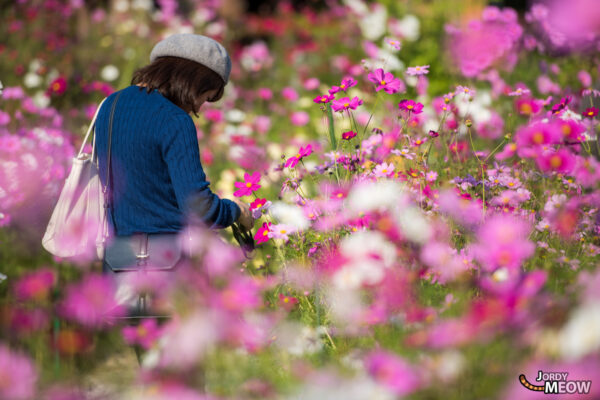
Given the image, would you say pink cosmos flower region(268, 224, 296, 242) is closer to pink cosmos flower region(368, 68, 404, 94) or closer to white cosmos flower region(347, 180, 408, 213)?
white cosmos flower region(347, 180, 408, 213)

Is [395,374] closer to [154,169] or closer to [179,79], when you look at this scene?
[154,169]

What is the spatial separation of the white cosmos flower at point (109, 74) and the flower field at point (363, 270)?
483mm

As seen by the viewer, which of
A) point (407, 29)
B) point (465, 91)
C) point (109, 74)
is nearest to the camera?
point (465, 91)

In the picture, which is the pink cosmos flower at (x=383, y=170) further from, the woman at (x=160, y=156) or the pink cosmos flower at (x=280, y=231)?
the woman at (x=160, y=156)

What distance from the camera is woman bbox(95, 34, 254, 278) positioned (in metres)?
1.77

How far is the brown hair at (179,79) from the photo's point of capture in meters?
1.88

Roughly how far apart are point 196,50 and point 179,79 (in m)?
0.12

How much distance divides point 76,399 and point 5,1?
5810mm

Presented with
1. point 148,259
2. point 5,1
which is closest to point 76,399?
point 148,259

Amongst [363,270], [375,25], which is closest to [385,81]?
[363,270]

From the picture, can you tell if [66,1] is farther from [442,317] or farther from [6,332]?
[442,317]

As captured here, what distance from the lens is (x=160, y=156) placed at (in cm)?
183

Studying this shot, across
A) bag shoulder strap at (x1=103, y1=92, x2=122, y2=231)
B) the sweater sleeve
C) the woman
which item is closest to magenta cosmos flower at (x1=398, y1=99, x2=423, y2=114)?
the woman

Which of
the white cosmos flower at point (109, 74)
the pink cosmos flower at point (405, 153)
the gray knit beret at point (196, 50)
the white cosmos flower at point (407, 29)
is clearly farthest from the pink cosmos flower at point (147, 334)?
the white cosmos flower at point (407, 29)
